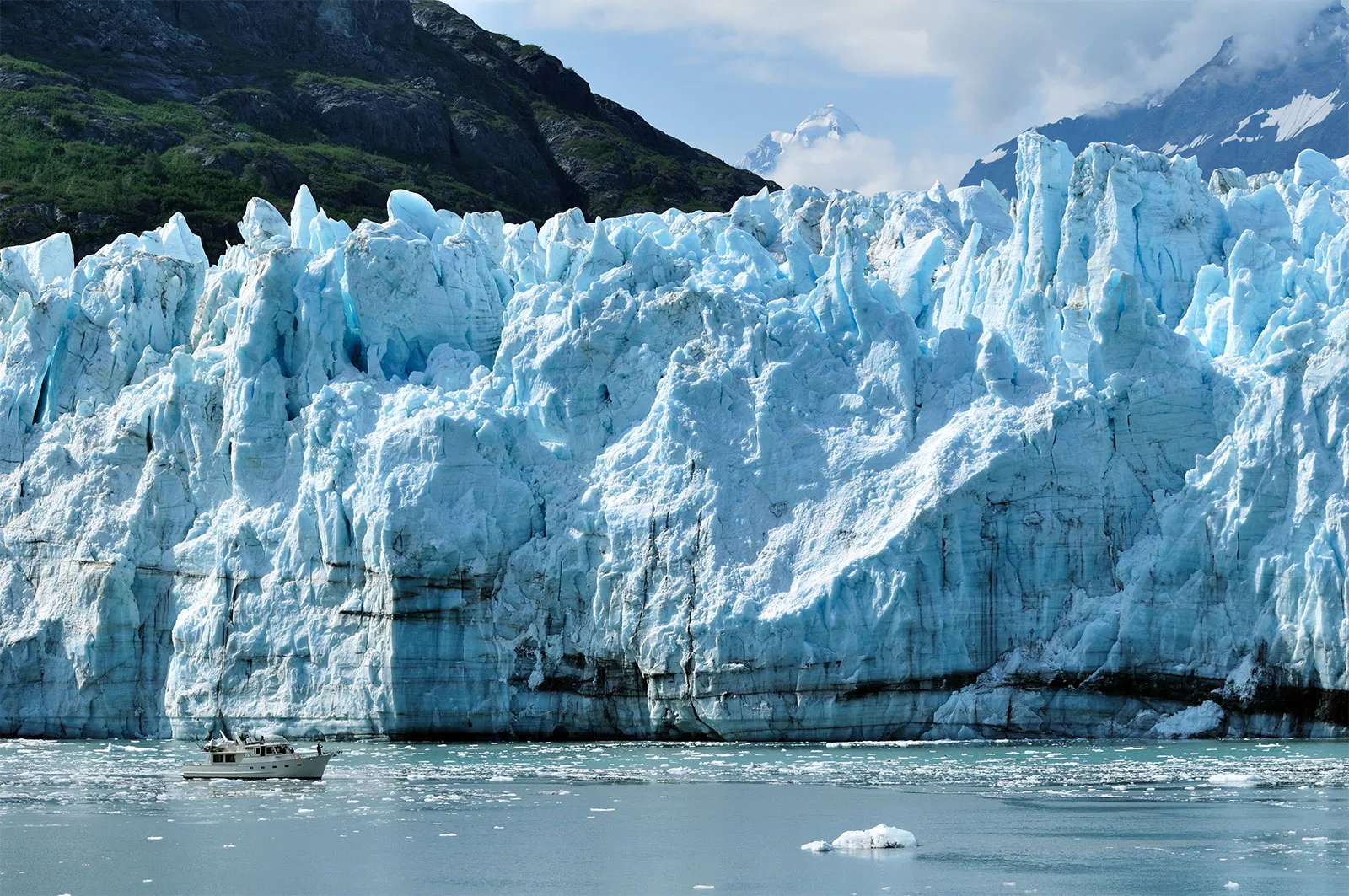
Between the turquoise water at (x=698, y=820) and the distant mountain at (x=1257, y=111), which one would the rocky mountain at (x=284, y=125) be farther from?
the turquoise water at (x=698, y=820)

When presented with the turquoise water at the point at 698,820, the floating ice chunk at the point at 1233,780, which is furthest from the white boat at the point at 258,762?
the floating ice chunk at the point at 1233,780

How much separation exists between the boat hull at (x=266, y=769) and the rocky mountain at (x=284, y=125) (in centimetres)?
3317

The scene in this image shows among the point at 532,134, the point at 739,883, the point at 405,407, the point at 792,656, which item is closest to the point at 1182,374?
the point at 792,656

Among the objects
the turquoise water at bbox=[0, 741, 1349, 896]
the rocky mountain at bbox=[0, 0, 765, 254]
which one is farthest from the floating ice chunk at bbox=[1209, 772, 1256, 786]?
the rocky mountain at bbox=[0, 0, 765, 254]

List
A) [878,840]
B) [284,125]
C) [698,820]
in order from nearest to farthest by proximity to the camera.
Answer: [878,840]
[698,820]
[284,125]

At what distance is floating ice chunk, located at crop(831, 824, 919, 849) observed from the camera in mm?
16391

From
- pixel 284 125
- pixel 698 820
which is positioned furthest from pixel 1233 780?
pixel 284 125

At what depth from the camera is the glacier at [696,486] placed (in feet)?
82.2

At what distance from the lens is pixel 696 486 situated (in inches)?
1047

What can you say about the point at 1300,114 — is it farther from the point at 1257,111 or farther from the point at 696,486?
the point at 696,486

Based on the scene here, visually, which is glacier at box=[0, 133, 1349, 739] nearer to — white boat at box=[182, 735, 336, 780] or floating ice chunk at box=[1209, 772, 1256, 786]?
white boat at box=[182, 735, 336, 780]

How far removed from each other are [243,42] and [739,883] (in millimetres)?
65255

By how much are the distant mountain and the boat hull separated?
1822 inches

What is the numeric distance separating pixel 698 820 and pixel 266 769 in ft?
25.0
